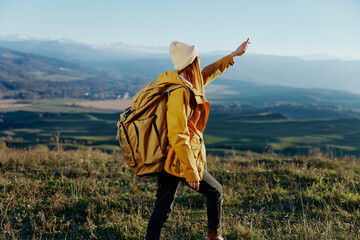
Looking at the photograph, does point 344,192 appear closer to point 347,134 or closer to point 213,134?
point 213,134

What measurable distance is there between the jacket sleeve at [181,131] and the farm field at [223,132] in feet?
143

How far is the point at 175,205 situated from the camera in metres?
4.34

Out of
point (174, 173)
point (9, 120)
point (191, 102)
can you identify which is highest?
point (191, 102)

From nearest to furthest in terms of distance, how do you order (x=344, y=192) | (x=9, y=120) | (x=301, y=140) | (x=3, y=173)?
1. (x=344, y=192)
2. (x=3, y=173)
3. (x=301, y=140)
4. (x=9, y=120)

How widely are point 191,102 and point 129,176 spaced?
11.4 feet

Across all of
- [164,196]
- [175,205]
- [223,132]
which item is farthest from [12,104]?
[164,196]

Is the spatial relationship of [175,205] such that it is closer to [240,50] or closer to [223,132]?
[240,50]

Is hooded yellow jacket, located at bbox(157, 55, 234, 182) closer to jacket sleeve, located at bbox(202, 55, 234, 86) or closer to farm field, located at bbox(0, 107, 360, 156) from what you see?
jacket sleeve, located at bbox(202, 55, 234, 86)

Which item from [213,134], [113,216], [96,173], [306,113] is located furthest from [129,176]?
[306,113]

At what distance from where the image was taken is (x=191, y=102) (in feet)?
8.48

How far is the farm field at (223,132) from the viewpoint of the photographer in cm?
5100

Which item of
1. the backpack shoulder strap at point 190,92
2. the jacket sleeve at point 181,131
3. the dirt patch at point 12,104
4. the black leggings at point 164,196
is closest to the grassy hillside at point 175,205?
the black leggings at point 164,196

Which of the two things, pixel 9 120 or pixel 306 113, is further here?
pixel 306 113

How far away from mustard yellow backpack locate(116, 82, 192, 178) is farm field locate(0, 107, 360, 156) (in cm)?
4358
